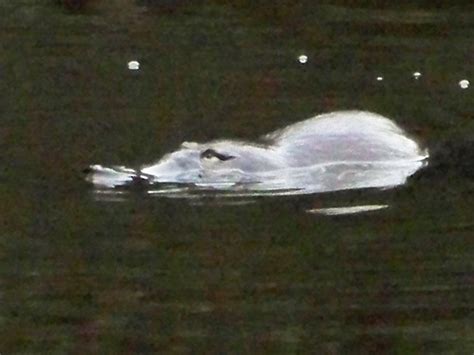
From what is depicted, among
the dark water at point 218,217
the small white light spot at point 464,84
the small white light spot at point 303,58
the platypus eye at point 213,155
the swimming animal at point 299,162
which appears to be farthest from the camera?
the small white light spot at point 303,58

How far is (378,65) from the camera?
34.0 ft

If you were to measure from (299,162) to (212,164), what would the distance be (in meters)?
0.44

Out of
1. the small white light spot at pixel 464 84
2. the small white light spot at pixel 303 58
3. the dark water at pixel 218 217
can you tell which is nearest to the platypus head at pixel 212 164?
the dark water at pixel 218 217

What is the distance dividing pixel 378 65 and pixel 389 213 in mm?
3285

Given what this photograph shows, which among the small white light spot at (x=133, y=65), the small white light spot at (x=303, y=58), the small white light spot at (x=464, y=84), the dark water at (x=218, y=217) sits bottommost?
the dark water at (x=218, y=217)

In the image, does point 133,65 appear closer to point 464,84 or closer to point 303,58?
point 303,58

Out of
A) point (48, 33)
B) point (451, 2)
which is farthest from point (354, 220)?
point (451, 2)

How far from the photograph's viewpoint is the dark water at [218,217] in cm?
593

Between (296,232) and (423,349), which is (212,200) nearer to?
(296,232)

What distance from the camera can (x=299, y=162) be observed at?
7812 millimetres

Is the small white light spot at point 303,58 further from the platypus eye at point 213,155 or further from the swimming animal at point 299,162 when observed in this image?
the platypus eye at point 213,155

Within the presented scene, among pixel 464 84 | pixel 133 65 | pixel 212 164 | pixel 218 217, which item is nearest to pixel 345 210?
pixel 218 217

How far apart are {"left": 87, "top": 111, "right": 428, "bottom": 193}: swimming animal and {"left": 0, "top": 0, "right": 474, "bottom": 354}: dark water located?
0.46ft

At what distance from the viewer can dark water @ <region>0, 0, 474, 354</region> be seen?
593 centimetres
